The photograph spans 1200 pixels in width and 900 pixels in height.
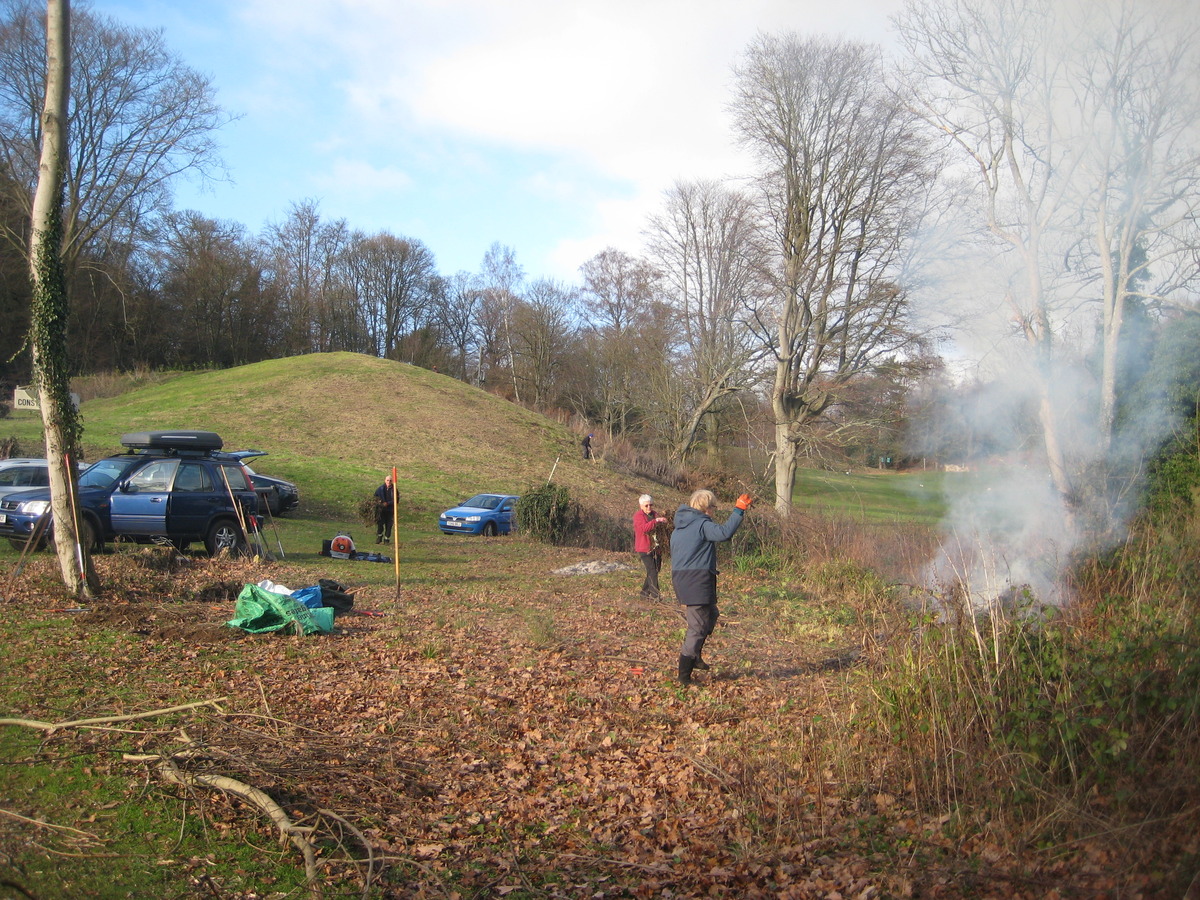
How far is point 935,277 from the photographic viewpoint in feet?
46.9

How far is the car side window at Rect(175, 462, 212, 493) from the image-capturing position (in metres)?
13.4

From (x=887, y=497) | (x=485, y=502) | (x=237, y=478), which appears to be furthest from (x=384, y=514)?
(x=887, y=497)

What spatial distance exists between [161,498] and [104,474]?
108 centimetres

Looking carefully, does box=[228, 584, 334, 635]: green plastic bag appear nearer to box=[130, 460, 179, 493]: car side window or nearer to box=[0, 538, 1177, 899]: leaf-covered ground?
box=[0, 538, 1177, 899]: leaf-covered ground

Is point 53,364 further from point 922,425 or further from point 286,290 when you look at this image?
point 286,290

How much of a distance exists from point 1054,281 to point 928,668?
7.78 metres

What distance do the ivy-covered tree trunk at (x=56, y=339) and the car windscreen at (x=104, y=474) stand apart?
13.4ft

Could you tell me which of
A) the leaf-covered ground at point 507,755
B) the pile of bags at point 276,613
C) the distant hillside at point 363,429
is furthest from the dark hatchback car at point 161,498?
the distant hillside at point 363,429

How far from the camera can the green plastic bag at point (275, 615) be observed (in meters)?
8.47

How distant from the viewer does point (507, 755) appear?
19.2ft

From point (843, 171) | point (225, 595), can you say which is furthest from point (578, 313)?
point (225, 595)

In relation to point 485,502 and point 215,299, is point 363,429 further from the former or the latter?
point 215,299

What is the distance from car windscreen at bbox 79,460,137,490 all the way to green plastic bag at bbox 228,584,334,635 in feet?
19.0

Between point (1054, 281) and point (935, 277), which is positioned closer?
point (1054, 281)
